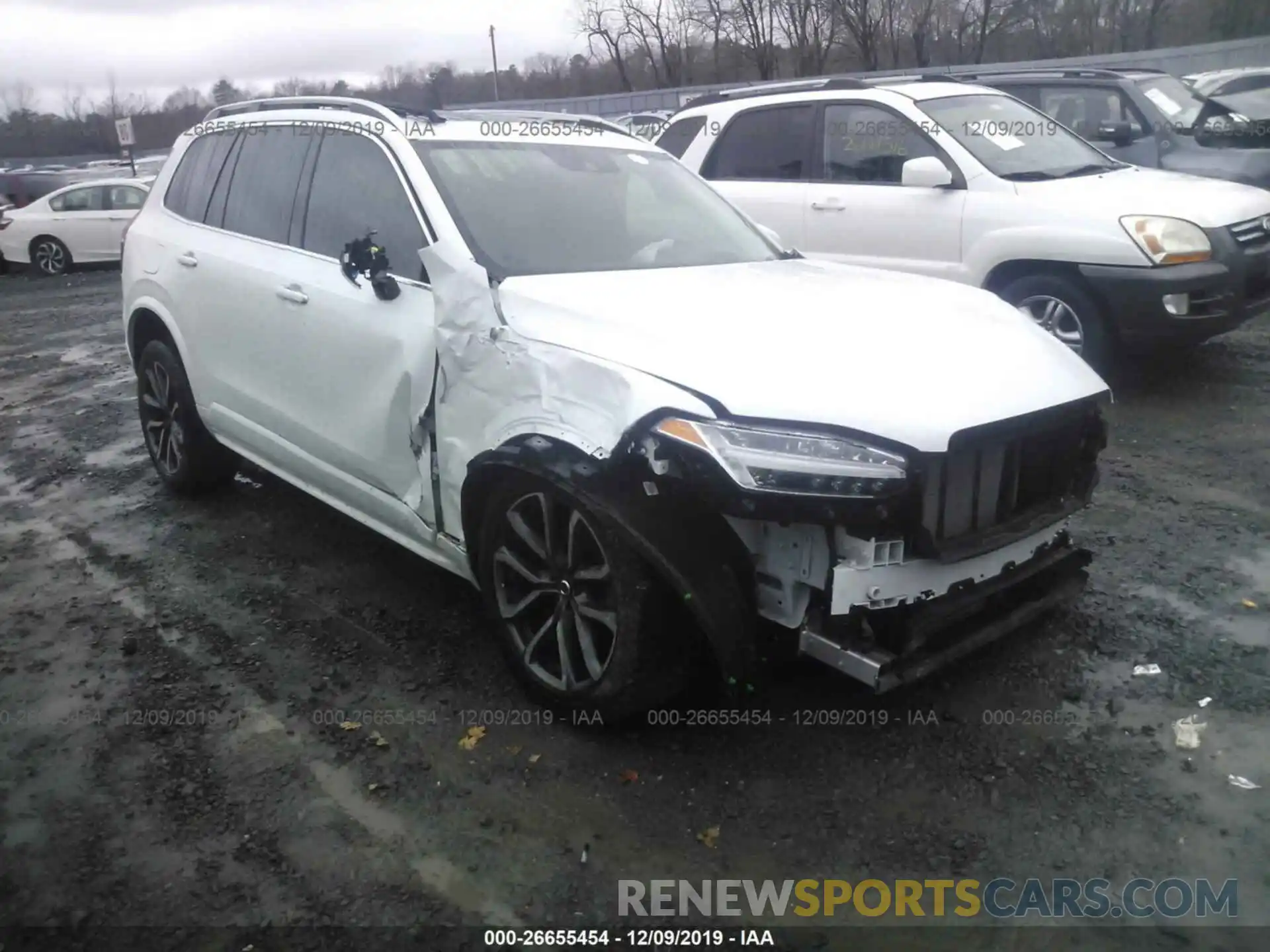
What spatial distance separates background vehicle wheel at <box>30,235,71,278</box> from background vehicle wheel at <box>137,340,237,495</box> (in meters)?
13.6

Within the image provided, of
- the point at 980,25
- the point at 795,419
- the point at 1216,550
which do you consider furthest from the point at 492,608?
the point at 980,25

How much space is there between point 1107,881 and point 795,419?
138 cm

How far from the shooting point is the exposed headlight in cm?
599

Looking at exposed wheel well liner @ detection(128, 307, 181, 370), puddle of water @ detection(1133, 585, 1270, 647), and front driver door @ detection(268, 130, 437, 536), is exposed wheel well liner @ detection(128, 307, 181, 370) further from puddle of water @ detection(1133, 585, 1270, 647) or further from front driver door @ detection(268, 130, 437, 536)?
puddle of water @ detection(1133, 585, 1270, 647)

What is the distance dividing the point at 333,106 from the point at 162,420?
6.90ft

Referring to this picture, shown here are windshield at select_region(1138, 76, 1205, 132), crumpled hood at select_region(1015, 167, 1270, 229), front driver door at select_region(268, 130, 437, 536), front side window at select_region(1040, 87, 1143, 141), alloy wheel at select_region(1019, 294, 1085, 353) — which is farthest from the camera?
windshield at select_region(1138, 76, 1205, 132)

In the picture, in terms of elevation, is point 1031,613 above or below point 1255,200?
below

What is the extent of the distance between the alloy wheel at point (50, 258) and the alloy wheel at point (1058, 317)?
16.0 meters

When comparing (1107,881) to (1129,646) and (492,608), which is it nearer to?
(1129,646)

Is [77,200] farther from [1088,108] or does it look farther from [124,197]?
[1088,108]

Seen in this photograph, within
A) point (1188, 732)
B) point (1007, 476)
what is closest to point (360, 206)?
point (1007, 476)

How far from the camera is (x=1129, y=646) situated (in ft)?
12.1

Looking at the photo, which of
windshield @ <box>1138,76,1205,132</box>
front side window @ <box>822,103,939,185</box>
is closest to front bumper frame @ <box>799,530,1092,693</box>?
front side window @ <box>822,103,939,185</box>

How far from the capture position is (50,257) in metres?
17.1
